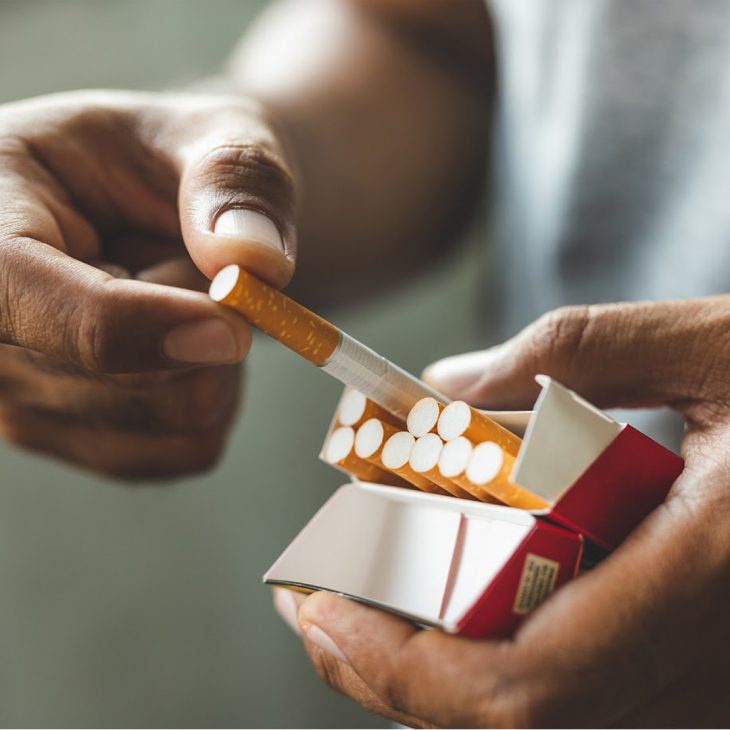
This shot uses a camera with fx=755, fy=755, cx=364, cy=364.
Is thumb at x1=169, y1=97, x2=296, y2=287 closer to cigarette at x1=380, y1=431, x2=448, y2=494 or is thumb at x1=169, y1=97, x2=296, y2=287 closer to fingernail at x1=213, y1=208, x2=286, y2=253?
fingernail at x1=213, y1=208, x2=286, y2=253

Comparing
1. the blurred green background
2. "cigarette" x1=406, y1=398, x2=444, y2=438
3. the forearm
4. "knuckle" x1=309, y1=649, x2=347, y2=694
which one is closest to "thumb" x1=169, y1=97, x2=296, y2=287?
"cigarette" x1=406, y1=398, x2=444, y2=438

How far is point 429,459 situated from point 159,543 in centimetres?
85

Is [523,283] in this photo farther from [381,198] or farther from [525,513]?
[525,513]

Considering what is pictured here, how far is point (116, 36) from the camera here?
3.42ft

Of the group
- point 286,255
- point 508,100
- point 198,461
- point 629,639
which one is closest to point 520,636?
point 629,639

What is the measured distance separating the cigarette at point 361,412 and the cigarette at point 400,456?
0.08 feet

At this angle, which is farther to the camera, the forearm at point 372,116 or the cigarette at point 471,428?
the forearm at point 372,116

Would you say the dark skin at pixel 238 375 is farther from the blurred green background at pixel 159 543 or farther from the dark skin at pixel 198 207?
the blurred green background at pixel 159 543

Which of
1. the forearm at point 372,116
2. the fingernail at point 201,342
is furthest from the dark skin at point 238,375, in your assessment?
the forearm at point 372,116

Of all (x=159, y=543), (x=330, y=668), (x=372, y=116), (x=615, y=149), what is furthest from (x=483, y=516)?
(x=159, y=543)

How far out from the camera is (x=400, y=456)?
420mm

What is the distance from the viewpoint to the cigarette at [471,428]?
0.40m

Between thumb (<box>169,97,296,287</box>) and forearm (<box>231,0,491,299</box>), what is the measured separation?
39 cm

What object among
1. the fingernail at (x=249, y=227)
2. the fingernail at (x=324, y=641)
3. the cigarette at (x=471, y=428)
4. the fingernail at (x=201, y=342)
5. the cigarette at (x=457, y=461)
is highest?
the fingernail at (x=249, y=227)
